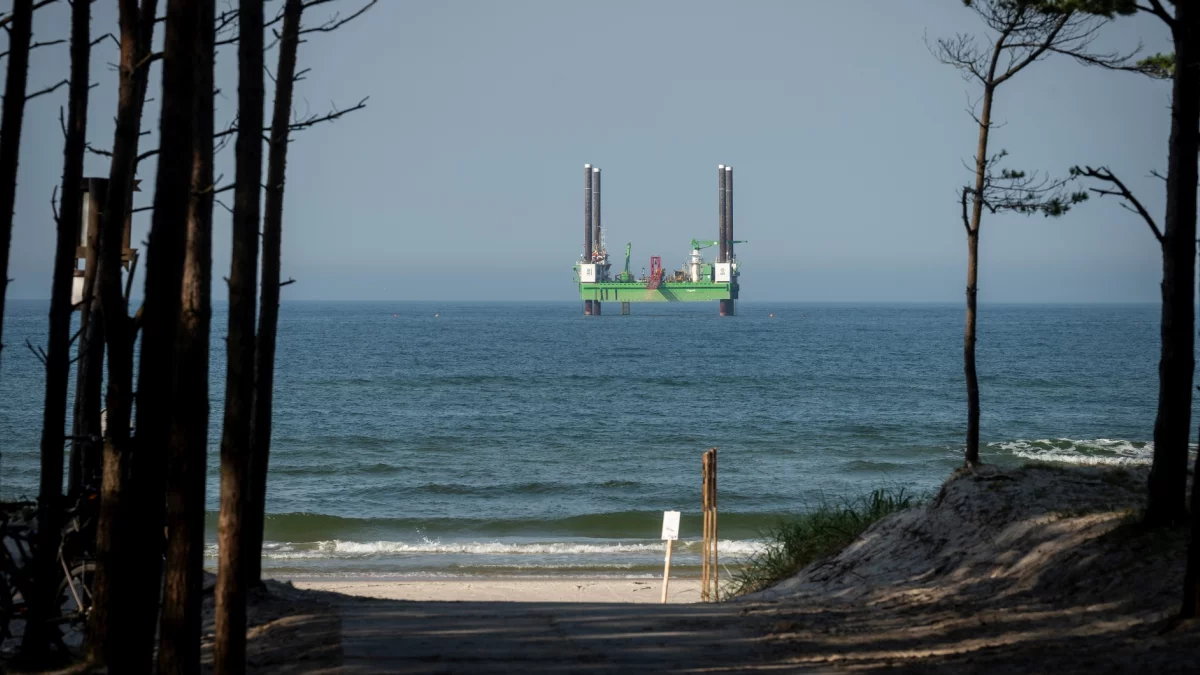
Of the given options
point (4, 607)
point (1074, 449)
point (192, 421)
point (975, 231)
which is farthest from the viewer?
point (1074, 449)

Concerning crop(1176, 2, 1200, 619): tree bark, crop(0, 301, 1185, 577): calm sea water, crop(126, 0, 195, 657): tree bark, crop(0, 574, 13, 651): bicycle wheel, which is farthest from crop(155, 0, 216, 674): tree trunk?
crop(0, 301, 1185, 577): calm sea water

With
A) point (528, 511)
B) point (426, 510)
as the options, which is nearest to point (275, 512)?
point (426, 510)

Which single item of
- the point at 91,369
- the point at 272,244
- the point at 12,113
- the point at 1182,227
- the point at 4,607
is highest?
the point at 12,113

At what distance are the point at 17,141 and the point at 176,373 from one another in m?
1.39

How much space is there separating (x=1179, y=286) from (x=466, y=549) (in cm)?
1090

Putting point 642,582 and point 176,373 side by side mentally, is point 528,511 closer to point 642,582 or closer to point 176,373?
point 642,582

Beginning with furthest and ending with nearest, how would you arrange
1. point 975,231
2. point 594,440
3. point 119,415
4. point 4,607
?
point 594,440, point 975,231, point 4,607, point 119,415

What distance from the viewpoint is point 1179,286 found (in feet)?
20.2

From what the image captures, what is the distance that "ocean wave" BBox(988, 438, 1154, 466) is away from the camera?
79.4 ft

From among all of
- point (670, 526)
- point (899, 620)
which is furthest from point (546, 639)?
point (670, 526)

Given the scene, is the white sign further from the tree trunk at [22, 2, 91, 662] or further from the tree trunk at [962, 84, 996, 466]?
the tree trunk at [22, 2, 91, 662]

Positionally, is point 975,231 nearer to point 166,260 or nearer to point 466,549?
point 166,260

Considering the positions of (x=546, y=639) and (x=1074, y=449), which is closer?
(x=546, y=639)

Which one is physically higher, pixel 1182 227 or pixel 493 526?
pixel 1182 227
